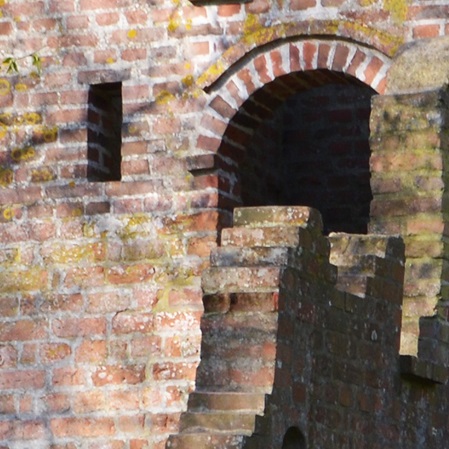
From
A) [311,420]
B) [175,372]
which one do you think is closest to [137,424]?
[175,372]

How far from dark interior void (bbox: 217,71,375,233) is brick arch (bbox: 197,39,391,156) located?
1.59 meters

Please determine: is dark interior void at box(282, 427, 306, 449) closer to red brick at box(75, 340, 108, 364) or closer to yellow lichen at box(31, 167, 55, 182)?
red brick at box(75, 340, 108, 364)

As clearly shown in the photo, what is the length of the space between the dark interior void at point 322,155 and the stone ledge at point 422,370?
271 cm

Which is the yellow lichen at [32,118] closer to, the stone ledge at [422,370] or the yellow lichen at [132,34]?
the yellow lichen at [132,34]

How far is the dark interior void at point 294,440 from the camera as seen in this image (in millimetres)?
7863

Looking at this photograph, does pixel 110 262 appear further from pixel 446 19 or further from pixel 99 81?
pixel 446 19

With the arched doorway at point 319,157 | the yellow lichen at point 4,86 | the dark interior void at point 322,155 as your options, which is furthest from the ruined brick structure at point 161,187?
the dark interior void at point 322,155

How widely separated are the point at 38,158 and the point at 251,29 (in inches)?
51.6

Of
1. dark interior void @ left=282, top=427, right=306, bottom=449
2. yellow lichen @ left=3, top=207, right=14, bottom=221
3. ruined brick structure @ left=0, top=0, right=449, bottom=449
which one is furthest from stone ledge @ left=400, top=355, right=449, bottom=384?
yellow lichen @ left=3, top=207, right=14, bottom=221

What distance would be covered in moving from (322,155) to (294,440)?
4.35 meters

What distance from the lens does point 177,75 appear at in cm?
1031

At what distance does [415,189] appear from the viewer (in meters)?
9.47

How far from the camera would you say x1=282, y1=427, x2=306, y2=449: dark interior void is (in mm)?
7863

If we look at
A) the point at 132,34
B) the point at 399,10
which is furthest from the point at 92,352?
the point at 399,10
